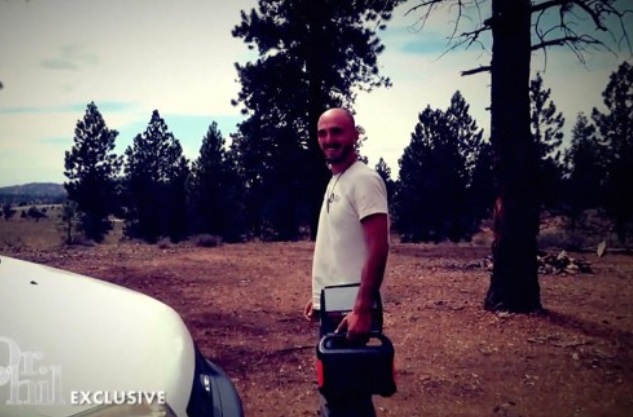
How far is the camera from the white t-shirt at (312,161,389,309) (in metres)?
2.48

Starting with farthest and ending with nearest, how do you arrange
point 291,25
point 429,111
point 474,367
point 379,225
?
point 429,111 < point 291,25 < point 474,367 < point 379,225

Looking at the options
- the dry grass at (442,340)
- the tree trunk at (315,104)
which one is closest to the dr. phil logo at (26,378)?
the dry grass at (442,340)

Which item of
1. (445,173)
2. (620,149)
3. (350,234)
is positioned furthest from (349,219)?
(445,173)

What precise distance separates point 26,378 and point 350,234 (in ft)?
5.57

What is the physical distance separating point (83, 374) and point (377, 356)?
4.30ft

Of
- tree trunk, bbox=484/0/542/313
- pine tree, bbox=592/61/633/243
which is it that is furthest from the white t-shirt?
pine tree, bbox=592/61/633/243

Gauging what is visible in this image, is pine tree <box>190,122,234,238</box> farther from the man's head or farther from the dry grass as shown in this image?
the man's head

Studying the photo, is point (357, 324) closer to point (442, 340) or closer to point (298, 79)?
point (442, 340)

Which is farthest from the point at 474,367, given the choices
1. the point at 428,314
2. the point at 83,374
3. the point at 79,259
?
the point at 79,259

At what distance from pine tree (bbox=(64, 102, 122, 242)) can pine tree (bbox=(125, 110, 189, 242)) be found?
208 centimetres

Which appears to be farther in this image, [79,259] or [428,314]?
[79,259]

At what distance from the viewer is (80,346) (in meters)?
1.50

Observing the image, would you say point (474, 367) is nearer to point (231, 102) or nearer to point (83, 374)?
point (83, 374)

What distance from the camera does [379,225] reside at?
2422mm
